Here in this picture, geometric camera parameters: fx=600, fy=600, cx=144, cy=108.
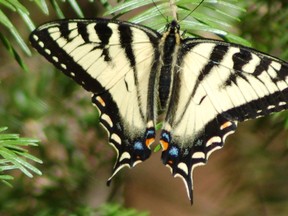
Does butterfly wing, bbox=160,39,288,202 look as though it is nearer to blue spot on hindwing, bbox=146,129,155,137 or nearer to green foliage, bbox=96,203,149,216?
blue spot on hindwing, bbox=146,129,155,137

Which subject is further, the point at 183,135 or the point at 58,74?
the point at 58,74

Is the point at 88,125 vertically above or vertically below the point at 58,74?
below

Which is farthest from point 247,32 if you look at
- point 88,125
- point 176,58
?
point 88,125

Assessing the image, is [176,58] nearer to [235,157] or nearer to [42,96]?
[42,96]

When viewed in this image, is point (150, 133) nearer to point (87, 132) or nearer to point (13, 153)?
point (13, 153)

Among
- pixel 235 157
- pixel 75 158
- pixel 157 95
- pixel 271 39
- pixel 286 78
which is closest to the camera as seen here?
pixel 286 78

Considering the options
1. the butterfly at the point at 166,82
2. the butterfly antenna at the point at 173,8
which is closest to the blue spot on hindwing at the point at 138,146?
the butterfly at the point at 166,82

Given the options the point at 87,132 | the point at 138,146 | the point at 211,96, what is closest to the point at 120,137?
the point at 138,146
